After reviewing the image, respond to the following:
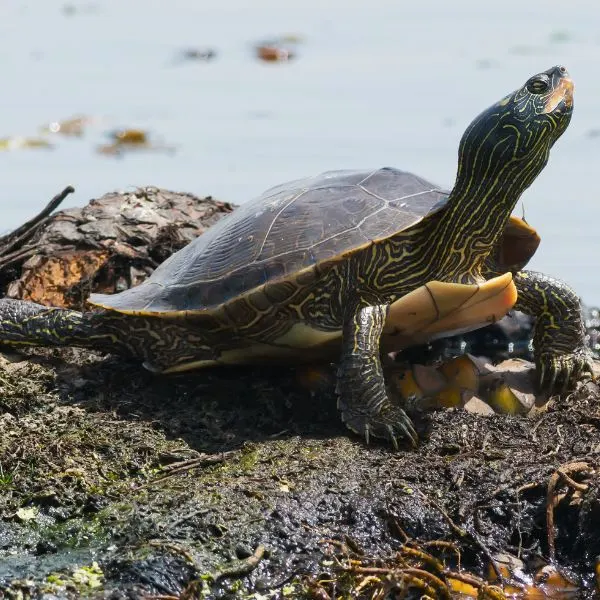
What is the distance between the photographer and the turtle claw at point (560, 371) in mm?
7066

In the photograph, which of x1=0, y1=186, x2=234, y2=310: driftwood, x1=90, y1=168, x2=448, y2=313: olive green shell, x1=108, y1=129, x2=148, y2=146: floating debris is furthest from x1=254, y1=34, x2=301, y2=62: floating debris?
x1=90, y1=168, x2=448, y2=313: olive green shell

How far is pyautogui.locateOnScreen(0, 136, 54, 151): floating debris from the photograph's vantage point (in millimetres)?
14188

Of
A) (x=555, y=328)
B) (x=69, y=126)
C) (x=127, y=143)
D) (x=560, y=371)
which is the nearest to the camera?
(x=560, y=371)

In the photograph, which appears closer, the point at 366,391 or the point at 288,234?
the point at 366,391

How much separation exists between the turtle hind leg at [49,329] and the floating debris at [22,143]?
23.3ft

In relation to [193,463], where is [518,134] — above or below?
above

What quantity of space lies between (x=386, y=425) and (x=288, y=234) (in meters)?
1.23

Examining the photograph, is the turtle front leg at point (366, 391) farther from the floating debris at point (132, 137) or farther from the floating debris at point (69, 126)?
the floating debris at point (69, 126)

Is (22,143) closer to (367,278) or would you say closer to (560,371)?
(367,278)

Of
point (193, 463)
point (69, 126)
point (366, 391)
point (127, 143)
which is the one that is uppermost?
point (366, 391)

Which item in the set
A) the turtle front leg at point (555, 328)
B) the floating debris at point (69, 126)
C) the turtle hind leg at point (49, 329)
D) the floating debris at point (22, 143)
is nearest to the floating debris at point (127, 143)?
the floating debris at point (69, 126)

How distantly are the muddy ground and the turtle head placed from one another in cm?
132

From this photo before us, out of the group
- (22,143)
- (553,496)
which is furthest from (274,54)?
(553,496)

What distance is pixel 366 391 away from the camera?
625 centimetres
